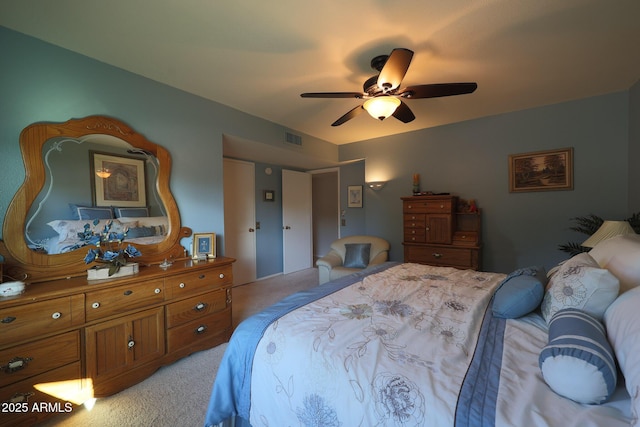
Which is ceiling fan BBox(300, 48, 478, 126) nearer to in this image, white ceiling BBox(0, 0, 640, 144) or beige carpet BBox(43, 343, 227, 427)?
white ceiling BBox(0, 0, 640, 144)

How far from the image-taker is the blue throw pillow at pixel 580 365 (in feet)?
2.26

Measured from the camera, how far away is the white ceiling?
1485 millimetres

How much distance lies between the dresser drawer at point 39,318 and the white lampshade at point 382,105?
2.41m

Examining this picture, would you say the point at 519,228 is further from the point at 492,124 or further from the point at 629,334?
Answer: the point at 629,334

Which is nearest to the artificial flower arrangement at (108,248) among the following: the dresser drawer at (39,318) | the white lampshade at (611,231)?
the dresser drawer at (39,318)

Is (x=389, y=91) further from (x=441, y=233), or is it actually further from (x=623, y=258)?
(x=441, y=233)

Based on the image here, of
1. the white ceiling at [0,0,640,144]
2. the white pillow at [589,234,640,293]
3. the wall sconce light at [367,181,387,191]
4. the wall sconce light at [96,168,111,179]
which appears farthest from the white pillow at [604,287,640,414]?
the wall sconce light at [367,181,387,191]

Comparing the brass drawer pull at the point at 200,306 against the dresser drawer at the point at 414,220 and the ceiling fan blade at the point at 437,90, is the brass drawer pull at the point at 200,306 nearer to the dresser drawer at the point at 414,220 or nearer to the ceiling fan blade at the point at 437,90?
the ceiling fan blade at the point at 437,90

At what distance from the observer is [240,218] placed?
4102 mm

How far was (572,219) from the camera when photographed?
9.27 ft

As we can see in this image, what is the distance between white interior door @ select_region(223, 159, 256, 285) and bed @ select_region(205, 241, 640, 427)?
110 inches

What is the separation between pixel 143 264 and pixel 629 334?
2.85 meters

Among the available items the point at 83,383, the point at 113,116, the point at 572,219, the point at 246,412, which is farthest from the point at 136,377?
the point at 572,219

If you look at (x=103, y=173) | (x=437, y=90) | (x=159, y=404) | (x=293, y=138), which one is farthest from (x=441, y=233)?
(x=103, y=173)
